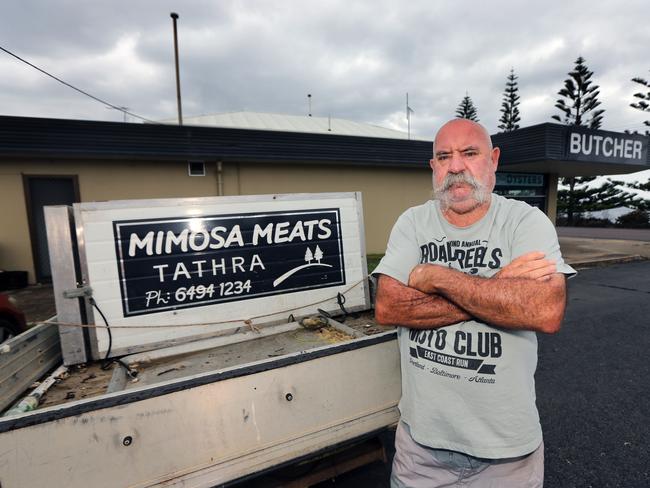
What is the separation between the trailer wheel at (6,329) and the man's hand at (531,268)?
534 centimetres

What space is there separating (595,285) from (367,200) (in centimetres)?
691

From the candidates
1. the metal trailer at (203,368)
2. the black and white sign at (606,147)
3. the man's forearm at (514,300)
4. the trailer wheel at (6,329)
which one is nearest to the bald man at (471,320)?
the man's forearm at (514,300)

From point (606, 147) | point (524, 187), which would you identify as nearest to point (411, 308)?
point (606, 147)

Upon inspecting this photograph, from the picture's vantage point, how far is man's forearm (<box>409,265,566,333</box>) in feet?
4.73

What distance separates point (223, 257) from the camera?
2762 millimetres

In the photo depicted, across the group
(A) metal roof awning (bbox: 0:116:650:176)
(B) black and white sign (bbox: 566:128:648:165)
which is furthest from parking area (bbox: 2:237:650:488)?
(B) black and white sign (bbox: 566:128:648:165)

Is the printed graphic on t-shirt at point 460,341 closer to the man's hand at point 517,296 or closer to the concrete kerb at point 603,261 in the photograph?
the man's hand at point 517,296

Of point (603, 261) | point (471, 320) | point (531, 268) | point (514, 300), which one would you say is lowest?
point (603, 261)

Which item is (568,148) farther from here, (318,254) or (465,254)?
(465,254)

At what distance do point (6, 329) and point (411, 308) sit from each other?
5.02 metres

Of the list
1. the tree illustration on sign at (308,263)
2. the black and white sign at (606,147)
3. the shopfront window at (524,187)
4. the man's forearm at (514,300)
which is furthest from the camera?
the shopfront window at (524,187)

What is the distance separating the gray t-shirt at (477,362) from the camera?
1521 millimetres

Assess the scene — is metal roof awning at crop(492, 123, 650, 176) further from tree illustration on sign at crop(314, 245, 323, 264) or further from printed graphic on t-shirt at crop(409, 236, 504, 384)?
printed graphic on t-shirt at crop(409, 236, 504, 384)

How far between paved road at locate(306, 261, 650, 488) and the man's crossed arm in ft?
6.17
